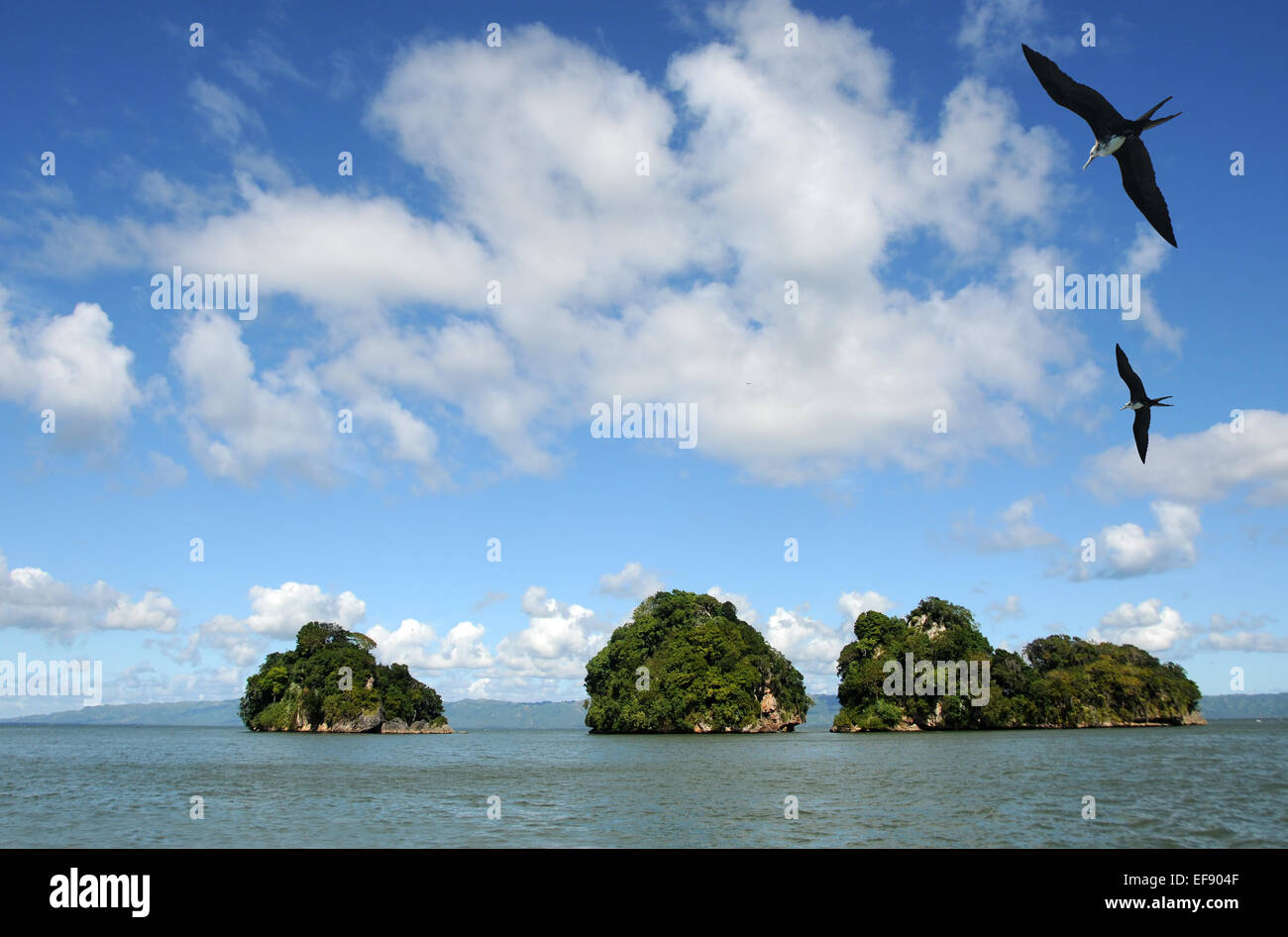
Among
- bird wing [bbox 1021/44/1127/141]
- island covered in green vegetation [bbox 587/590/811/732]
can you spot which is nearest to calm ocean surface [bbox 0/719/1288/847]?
bird wing [bbox 1021/44/1127/141]

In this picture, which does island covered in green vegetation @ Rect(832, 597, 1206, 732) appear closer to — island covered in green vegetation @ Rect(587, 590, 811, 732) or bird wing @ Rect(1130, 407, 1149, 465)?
island covered in green vegetation @ Rect(587, 590, 811, 732)

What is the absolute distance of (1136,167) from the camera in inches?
517

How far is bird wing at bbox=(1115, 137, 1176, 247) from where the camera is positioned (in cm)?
1284

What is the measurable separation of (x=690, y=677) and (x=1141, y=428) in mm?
92958

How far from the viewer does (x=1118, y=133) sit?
42.4 feet

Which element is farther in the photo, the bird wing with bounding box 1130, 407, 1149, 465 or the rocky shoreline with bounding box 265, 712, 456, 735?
the rocky shoreline with bounding box 265, 712, 456, 735

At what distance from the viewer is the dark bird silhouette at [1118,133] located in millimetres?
12547

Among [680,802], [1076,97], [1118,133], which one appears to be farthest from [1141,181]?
[680,802]

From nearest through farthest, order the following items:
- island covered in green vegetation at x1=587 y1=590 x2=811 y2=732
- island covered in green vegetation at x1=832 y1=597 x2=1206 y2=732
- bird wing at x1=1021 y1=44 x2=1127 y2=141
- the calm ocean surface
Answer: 1. bird wing at x1=1021 y1=44 x2=1127 y2=141
2. the calm ocean surface
3. island covered in green vegetation at x1=832 y1=597 x2=1206 y2=732
4. island covered in green vegetation at x1=587 y1=590 x2=811 y2=732

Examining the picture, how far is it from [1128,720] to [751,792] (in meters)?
103

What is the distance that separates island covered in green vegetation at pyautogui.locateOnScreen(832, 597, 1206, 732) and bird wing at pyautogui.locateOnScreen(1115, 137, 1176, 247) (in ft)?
325

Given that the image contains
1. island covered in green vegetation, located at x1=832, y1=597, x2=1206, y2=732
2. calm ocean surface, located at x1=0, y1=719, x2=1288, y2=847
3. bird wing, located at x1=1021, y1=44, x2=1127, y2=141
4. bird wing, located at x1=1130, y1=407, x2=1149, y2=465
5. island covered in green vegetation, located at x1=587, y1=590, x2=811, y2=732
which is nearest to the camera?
bird wing, located at x1=1021, y1=44, x2=1127, y2=141

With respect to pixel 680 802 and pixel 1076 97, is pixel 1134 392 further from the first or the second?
pixel 680 802
